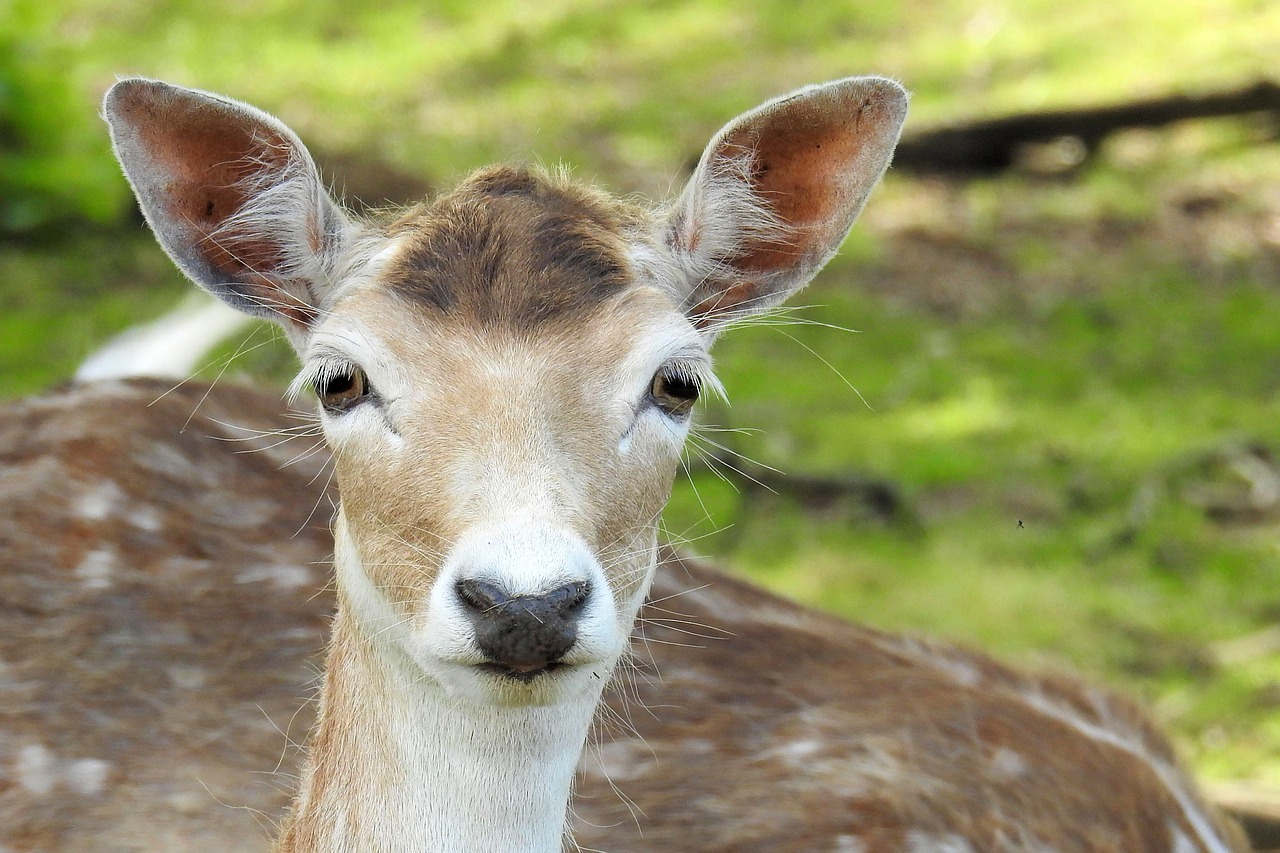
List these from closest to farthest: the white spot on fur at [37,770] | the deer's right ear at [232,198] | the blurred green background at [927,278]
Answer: the deer's right ear at [232,198] → the white spot on fur at [37,770] → the blurred green background at [927,278]

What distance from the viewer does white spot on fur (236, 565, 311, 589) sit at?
12.2ft

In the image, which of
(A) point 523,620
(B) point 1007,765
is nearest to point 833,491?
(B) point 1007,765

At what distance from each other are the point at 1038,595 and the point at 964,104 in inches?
188

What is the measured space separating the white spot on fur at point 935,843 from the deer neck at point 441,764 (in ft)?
2.88

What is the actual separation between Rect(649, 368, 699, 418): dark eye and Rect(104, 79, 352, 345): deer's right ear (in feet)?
2.25

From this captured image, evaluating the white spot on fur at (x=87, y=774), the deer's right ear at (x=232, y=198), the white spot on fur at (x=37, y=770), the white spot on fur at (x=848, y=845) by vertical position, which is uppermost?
the deer's right ear at (x=232, y=198)

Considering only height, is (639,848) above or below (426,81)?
above

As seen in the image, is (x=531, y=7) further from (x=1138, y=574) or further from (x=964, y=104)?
(x=1138, y=574)

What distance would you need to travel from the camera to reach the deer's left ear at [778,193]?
9.46ft

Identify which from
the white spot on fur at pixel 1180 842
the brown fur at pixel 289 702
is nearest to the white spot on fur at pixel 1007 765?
the brown fur at pixel 289 702

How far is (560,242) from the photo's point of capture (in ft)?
9.07

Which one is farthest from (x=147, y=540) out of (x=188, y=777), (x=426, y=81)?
(x=426, y=81)

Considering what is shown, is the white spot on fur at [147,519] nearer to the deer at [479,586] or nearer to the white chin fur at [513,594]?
the deer at [479,586]

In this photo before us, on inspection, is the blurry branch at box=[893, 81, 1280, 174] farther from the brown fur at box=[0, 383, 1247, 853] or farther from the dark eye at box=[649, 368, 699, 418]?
the dark eye at box=[649, 368, 699, 418]
